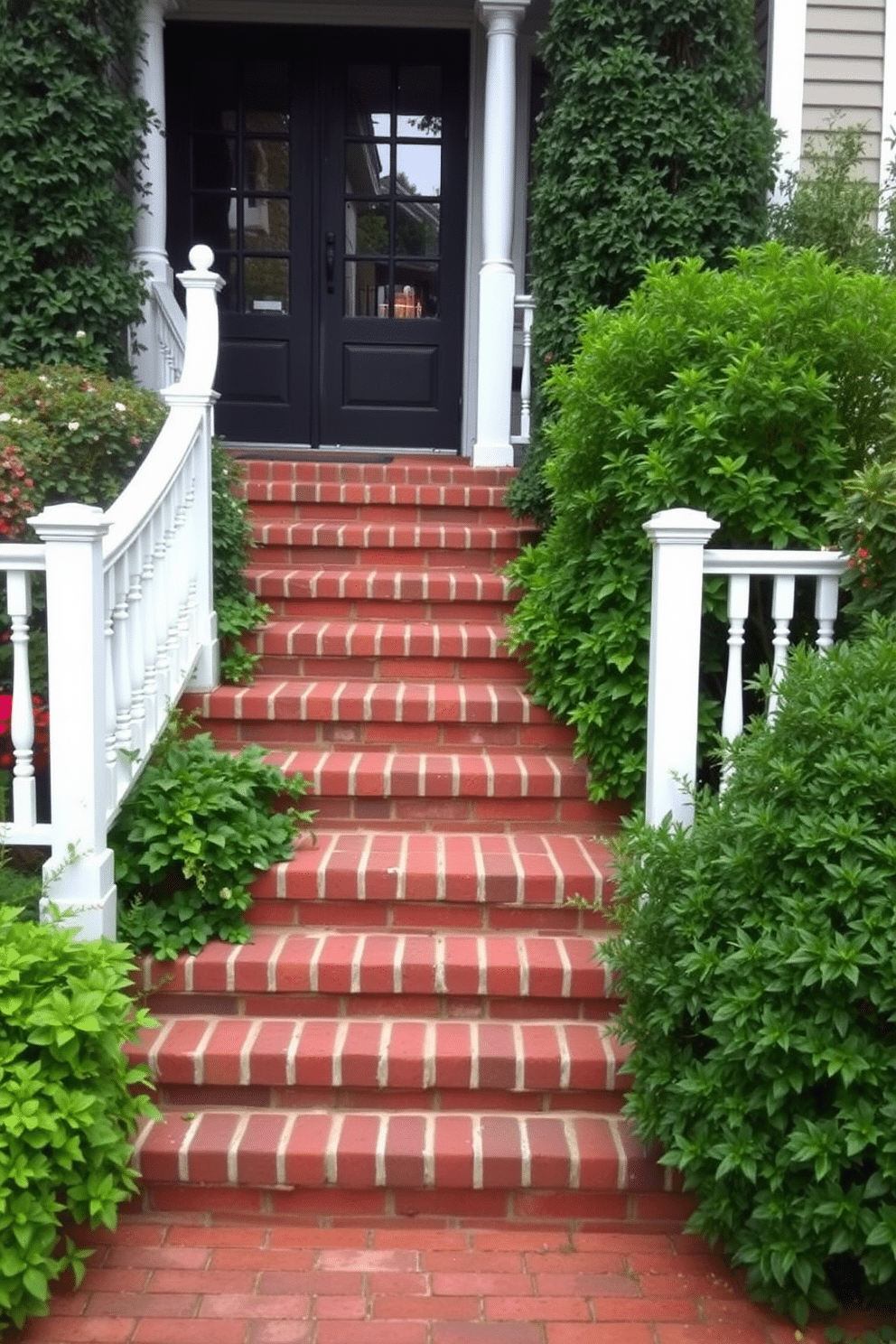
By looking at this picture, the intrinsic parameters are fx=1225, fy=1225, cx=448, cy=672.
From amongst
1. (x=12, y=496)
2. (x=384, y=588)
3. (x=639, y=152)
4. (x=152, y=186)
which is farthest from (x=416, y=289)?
(x=12, y=496)

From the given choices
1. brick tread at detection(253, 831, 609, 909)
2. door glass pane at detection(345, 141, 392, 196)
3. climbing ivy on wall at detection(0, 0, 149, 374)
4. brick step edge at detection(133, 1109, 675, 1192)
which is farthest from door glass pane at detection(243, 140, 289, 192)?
brick step edge at detection(133, 1109, 675, 1192)

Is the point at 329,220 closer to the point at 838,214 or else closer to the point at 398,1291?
the point at 838,214

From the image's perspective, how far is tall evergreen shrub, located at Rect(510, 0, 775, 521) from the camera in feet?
16.8

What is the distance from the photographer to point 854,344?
3.61 m

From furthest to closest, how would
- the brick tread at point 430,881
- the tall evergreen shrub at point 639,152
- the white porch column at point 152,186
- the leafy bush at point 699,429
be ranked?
the white porch column at point 152,186
the tall evergreen shrub at point 639,152
the leafy bush at point 699,429
the brick tread at point 430,881

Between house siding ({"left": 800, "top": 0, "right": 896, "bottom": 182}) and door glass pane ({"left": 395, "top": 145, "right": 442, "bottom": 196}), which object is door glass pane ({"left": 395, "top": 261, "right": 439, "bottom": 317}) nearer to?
door glass pane ({"left": 395, "top": 145, "right": 442, "bottom": 196})

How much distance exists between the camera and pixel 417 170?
6.86 metres

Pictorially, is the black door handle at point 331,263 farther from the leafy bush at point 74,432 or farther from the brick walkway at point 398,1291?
the brick walkway at point 398,1291

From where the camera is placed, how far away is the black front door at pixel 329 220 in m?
6.74

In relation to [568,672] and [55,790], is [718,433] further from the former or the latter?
[55,790]

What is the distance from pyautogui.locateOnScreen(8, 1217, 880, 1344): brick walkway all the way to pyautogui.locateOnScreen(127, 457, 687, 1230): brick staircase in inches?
2.7

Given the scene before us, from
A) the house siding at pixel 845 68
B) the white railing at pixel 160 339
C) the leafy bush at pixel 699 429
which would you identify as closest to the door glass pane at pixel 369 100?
Answer: the white railing at pixel 160 339

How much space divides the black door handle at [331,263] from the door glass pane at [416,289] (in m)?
0.35

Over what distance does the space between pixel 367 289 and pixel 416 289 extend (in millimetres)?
282
